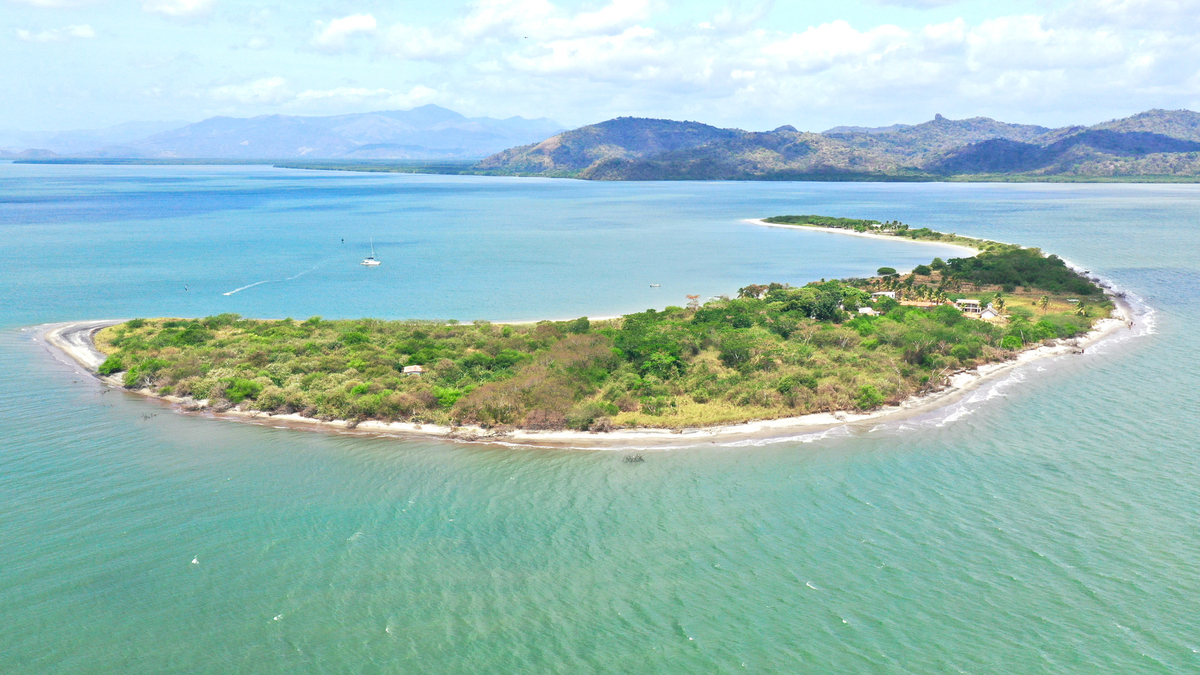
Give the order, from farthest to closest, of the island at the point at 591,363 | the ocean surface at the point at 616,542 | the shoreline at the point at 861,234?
1. the shoreline at the point at 861,234
2. the island at the point at 591,363
3. the ocean surface at the point at 616,542

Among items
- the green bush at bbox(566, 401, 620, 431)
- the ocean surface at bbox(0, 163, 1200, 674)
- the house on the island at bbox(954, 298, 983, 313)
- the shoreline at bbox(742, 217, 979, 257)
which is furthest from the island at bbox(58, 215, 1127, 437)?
the shoreline at bbox(742, 217, 979, 257)

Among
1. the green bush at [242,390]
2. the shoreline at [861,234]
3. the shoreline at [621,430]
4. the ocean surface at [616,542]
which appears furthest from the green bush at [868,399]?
the shoreline at [861,234]

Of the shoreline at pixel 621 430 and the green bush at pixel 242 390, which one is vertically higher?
the green bush at pixel 242 390

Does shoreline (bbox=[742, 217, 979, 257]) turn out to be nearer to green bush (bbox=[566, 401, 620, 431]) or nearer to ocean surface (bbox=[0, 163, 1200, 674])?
ocean surface (bbox=[0, 163, 1200, 674])

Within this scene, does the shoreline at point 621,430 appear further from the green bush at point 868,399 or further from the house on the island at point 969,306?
the house on the island at point 969,306

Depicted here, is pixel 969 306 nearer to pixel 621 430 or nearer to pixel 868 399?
pixel 868 399

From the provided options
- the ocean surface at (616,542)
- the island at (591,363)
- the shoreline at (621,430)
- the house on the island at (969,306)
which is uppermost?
the house on the island at (969,306)

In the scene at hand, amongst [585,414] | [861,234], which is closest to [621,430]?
[585,414]

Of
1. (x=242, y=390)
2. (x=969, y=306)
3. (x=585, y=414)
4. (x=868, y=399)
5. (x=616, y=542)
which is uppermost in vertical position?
(x=969, y=306)

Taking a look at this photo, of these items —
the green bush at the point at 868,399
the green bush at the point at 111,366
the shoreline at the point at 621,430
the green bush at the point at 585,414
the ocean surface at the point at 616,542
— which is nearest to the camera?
the ocean surface at the point at 616,542
